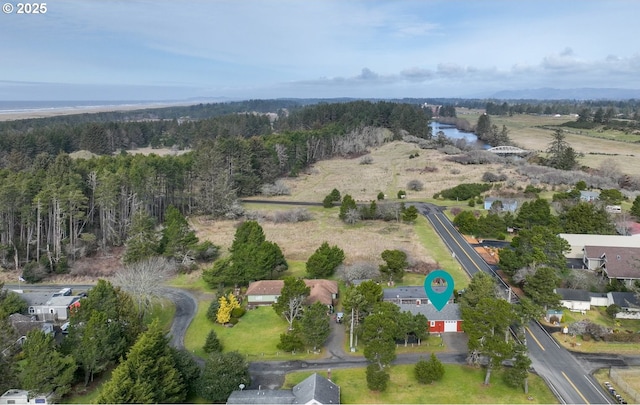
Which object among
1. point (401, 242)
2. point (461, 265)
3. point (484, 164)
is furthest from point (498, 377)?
point (484, 164)

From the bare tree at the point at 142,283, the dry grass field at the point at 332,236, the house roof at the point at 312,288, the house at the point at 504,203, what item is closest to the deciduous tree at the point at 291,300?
the house roof at the point at 312,288

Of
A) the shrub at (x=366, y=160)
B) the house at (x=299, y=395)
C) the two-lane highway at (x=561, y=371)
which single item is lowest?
the two-lane highway at (x=561, y=371)

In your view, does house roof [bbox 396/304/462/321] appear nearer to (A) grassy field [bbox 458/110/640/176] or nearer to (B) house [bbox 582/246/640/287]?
(B) house [bbox 582/246/640/287]

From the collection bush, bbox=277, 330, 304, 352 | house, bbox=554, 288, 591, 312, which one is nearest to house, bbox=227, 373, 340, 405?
bush, bbox=277, 330, 304, 352

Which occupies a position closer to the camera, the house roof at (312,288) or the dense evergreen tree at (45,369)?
the dense evergreen tree at (45,369)

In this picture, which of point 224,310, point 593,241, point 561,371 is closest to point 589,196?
point 593,241

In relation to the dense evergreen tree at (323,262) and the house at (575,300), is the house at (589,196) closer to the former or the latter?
the house at (575,300)
